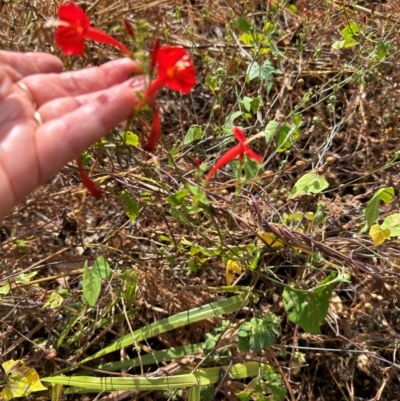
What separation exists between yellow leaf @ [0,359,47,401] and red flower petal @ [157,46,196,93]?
4.04ft

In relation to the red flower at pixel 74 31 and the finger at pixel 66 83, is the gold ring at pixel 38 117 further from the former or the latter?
the red flower at pixel 74 31

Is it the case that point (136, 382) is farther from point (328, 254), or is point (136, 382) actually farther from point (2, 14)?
point (2, 14)

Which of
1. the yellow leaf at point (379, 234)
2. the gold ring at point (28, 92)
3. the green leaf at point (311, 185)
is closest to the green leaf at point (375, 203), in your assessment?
the yellow leaf at point (379, 234)

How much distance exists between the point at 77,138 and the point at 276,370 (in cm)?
123

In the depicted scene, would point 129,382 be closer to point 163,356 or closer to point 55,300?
point 163,356

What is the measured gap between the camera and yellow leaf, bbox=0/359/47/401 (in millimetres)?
2008

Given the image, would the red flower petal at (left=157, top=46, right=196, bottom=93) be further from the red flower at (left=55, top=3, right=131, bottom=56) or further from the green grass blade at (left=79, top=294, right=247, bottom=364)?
the green grass blade at (left=79, top=294, right=247, bottom=364)

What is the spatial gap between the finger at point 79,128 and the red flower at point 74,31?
0.15 meters

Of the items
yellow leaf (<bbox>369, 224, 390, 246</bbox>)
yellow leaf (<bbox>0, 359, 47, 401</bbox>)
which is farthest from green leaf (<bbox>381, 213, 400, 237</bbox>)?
yellow leaf (<bbox>0, 359, 47, 401</bbox>)

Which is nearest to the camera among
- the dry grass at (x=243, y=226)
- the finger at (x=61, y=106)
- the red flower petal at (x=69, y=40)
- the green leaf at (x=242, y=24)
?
the red flower petal at (x=69, y=40)

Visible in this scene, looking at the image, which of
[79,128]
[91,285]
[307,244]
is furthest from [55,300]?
[307,244]

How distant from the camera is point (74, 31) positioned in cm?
149

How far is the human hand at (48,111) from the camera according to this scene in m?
1.45

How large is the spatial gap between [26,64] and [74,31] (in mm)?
364
